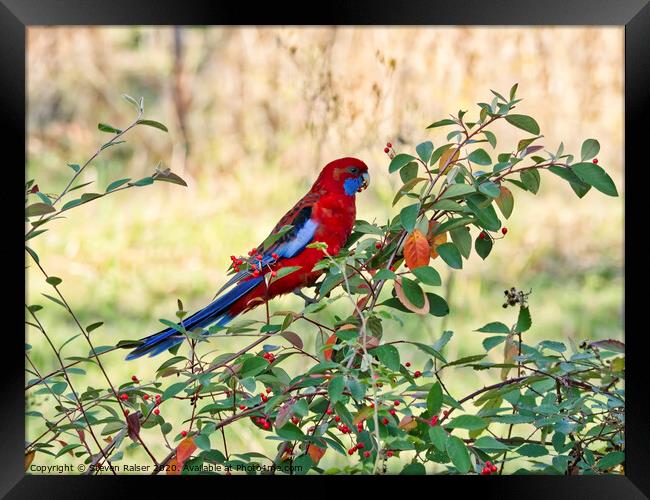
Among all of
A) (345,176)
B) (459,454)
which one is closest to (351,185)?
(345,176)

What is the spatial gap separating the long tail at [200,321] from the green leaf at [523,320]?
54cm

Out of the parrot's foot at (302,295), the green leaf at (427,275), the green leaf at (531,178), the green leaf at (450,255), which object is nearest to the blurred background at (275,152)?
the parrot's foot at (302,295)

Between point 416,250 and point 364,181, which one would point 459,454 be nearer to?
point 416,250

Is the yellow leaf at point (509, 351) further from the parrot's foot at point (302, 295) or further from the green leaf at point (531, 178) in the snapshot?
the parrot's foot at point (302, 295)

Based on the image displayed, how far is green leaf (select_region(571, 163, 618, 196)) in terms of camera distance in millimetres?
1874

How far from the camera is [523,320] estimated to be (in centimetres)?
197

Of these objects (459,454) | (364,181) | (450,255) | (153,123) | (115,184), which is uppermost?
(364,181)

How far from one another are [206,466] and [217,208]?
0.66 metres

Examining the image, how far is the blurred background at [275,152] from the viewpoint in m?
2.04

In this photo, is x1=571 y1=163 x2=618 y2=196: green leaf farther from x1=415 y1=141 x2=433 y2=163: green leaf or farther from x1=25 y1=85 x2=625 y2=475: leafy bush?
x1=415 y1=141 x2=433 y2=163: green leaf

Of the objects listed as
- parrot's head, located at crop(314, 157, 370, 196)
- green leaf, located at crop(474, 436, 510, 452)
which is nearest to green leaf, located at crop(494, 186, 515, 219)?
parrot's head, located at crop(314, 157, 370, 196)

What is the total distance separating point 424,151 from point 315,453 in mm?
629

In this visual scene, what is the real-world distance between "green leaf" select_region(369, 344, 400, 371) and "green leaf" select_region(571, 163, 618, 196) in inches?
20.0

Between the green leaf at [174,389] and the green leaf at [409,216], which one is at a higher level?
the green leaf at [409,216]
